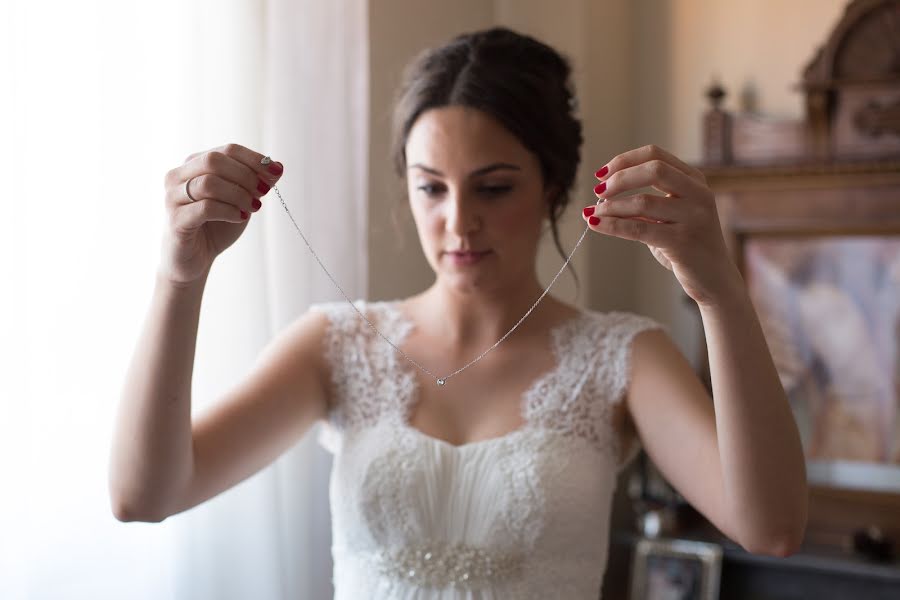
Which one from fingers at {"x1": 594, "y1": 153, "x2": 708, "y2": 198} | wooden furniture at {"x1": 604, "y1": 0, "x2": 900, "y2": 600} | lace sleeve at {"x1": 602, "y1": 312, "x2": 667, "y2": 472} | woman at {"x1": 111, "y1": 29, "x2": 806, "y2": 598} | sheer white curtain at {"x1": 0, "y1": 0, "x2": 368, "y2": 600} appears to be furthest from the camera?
wooden furniture at {"x1": 604, "y1": 0, "x2": 900, "y2": 600}

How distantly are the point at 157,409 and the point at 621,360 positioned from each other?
2.11 ft

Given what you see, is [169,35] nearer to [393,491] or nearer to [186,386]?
[186,386]

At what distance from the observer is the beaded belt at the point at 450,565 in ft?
4.16

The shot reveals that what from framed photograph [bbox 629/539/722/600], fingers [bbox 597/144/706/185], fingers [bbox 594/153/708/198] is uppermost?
fingers [bbox 597/144/706/185]

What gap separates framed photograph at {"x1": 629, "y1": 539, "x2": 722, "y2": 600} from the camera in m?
2.40

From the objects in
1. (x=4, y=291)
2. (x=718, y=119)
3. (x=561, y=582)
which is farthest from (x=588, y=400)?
(x=718, y=119)

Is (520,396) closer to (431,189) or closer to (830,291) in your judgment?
(431,189)

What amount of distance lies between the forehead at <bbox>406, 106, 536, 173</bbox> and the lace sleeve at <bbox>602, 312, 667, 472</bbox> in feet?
0.91

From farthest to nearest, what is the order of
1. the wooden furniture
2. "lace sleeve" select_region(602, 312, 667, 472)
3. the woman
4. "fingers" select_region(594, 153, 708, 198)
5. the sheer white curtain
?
the wooden furniture < "lace sleeve" select_region(602, 312, 667, 472) < the sheer white curtain < the woman < "fingers" select_region(594, 153, 708, 198)

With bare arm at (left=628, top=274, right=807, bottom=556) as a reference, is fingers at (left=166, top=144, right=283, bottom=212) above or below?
above

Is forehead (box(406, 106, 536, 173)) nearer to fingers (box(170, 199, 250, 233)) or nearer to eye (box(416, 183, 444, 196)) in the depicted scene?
eye (box(416, 183, 444, 196))

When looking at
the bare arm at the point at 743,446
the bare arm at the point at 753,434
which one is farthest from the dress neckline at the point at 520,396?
the bare arm at the point at 753,434

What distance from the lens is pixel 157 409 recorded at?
3.55ft

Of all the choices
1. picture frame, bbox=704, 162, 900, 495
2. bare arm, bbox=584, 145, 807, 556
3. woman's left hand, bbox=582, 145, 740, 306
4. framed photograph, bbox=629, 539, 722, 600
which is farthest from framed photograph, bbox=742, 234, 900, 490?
woman's left hand, bbox=582, 145, 740, 306
